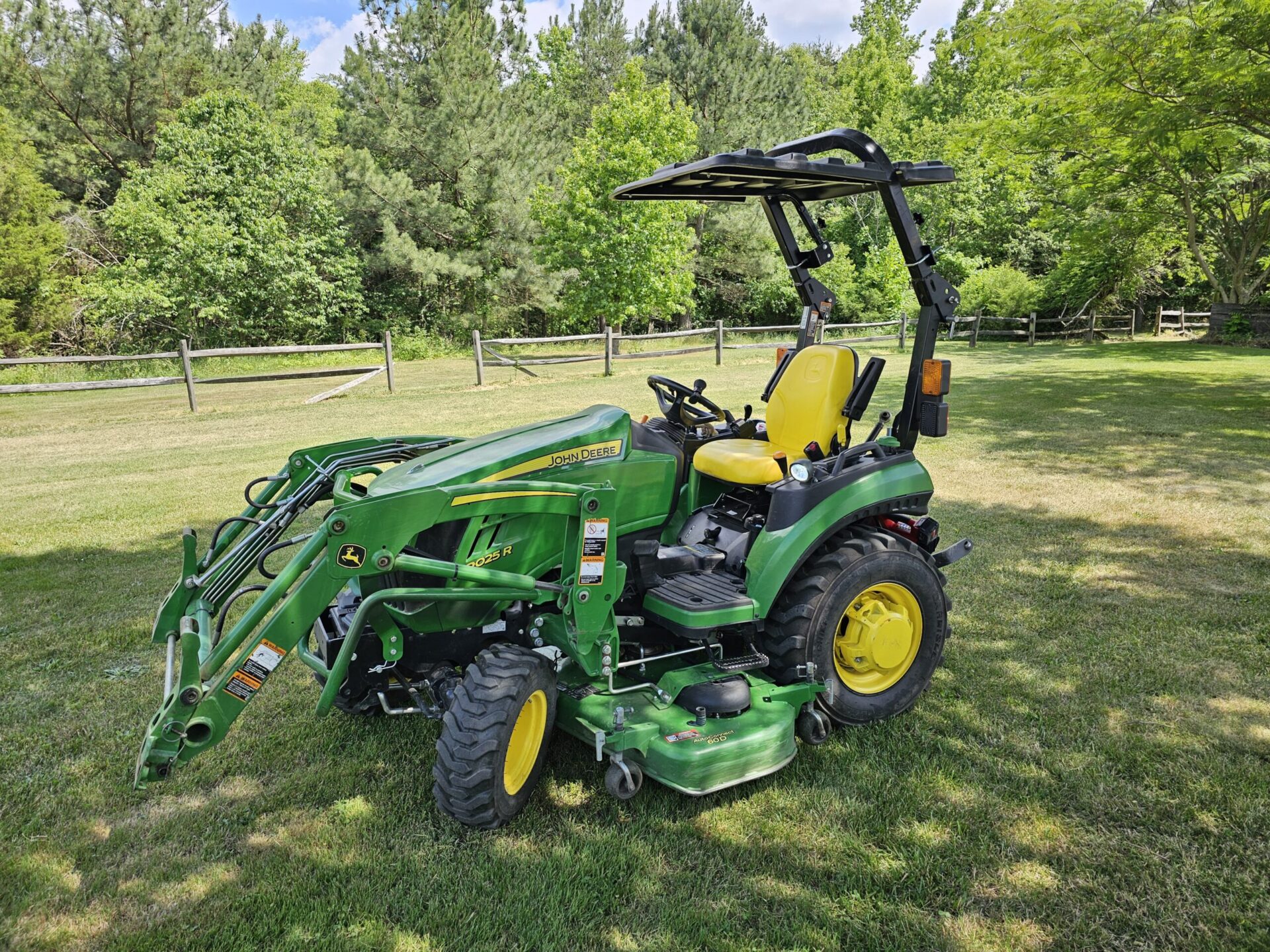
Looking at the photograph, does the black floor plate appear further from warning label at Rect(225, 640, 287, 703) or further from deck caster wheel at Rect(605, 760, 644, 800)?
warning label at Rect(225, 640, 287, 703)

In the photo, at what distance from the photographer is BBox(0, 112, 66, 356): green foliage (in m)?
20.2

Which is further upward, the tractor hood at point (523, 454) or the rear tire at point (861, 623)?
the tractor hood at point (523, 454)

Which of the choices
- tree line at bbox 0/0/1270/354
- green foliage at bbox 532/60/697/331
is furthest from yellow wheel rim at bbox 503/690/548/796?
green foliage at bbox 532/60/697/331

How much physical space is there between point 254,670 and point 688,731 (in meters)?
1.46

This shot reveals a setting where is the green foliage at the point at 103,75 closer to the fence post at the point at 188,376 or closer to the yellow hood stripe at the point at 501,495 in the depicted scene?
the fence post at the point at 188,376

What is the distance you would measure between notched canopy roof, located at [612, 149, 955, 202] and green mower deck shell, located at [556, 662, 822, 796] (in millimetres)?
1979

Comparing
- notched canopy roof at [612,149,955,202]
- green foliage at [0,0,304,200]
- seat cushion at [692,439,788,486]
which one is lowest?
seat cushion at [692,439,788,486]

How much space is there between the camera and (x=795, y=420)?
13.4ft

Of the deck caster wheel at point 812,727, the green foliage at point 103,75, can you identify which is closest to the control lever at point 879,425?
the deck caster wheel at point 812,727

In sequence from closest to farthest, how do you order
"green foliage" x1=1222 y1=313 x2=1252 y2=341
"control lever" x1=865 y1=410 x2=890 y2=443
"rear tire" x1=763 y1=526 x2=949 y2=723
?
1. "rear tire" x1=763 y1=526 x2=949 y2=723
2. "control lever" x1=865 y1=410 x2=890 y2=443
3. "green foliage" x1=1222 y1=313 x2=1252 y2=341

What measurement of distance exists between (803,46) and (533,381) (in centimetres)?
4369

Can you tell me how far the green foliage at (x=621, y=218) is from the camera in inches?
941

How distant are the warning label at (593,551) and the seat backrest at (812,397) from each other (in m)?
1.39

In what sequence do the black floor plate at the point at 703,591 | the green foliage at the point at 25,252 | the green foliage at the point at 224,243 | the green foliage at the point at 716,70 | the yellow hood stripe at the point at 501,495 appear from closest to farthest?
the yellow hood stripe at the point at 501,495 → the black floor plate at the point at 703,591 → the green foliage at the point at 25,252 → the green foliage at the point at 224,243 → the green foliage at the point at 716,70
